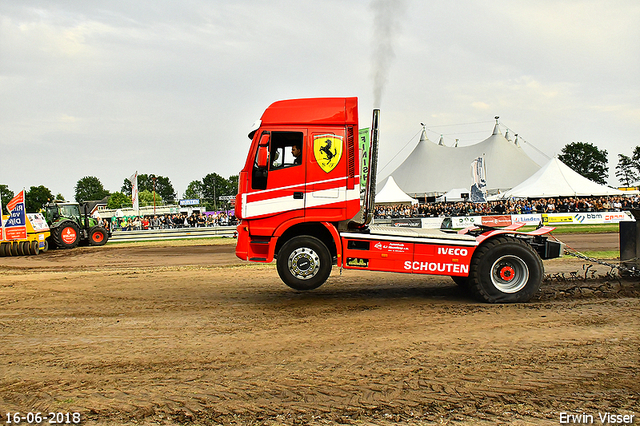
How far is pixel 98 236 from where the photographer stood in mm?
24422

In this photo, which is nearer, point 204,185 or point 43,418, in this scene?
point 43,418

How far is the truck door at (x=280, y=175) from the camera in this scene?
23.0ft

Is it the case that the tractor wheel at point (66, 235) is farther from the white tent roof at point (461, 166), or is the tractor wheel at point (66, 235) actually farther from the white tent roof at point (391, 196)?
the white tent roof at point (461, 166)

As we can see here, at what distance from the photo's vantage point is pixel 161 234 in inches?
1061

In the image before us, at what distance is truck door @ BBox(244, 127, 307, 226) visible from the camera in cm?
702

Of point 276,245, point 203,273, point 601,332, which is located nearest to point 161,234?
point 203,273

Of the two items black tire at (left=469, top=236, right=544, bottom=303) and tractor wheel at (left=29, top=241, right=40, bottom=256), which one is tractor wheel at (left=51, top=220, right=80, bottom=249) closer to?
tractor wheel at (left=29, top=241, right=40, bottom=256)

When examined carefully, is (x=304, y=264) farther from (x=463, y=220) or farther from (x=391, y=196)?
(x=391, y=196)

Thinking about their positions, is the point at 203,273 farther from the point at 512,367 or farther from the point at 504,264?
the point at 512,367

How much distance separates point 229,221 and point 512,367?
2864 cm

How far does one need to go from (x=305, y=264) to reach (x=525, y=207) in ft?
92.9

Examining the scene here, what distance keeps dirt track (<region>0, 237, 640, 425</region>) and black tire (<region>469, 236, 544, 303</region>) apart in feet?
0.95

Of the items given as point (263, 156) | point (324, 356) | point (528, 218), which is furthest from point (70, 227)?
point (528, 218)

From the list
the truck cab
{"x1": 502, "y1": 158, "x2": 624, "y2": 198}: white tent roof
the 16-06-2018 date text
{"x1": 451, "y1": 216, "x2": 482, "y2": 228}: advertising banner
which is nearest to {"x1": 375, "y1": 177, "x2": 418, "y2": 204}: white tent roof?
{"x1": 502, "y1": 158, "x2": 624, "y2": 198}: white tent roof
